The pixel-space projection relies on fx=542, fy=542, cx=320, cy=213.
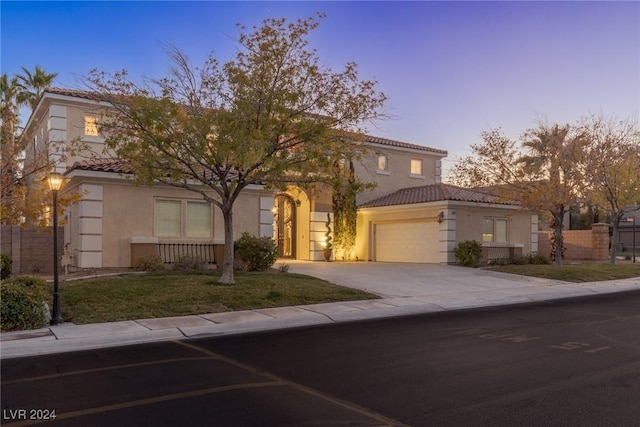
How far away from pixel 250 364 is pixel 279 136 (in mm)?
7743

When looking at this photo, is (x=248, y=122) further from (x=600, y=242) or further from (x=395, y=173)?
(x=600, y=242)

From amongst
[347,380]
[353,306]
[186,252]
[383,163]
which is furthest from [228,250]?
[383,163]

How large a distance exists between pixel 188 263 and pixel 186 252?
3.57 feet

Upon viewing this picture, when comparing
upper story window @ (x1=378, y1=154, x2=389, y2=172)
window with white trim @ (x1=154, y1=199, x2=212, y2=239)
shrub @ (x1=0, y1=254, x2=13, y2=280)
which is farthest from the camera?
upper story window @ (x1=378, y1=154, x2=389, y2=172)

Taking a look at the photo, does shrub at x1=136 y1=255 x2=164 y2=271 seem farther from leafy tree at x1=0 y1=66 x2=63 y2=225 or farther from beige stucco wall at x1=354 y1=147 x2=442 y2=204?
beige stucco wall at x1=354 y1=147 x2=442 y2=204

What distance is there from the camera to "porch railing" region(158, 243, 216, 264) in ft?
60.9

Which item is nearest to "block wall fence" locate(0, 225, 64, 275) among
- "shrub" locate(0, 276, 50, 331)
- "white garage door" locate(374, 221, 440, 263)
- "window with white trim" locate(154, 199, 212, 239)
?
"window with white trim" locate(154, 199, 212, 239)

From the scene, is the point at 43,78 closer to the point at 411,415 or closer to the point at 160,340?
the point at 160,340

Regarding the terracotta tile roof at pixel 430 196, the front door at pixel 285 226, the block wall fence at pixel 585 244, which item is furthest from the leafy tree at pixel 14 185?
the block wall fence at pixel 585 244

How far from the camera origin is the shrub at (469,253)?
963 inches

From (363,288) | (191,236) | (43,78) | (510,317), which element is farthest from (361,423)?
(43,78)

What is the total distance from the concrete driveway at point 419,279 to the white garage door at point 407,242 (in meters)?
2.57

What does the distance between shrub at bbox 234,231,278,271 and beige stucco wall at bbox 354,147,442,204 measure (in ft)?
37.0

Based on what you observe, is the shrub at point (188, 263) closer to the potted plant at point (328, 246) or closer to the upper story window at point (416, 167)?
the potted plant at point (328, 246)
